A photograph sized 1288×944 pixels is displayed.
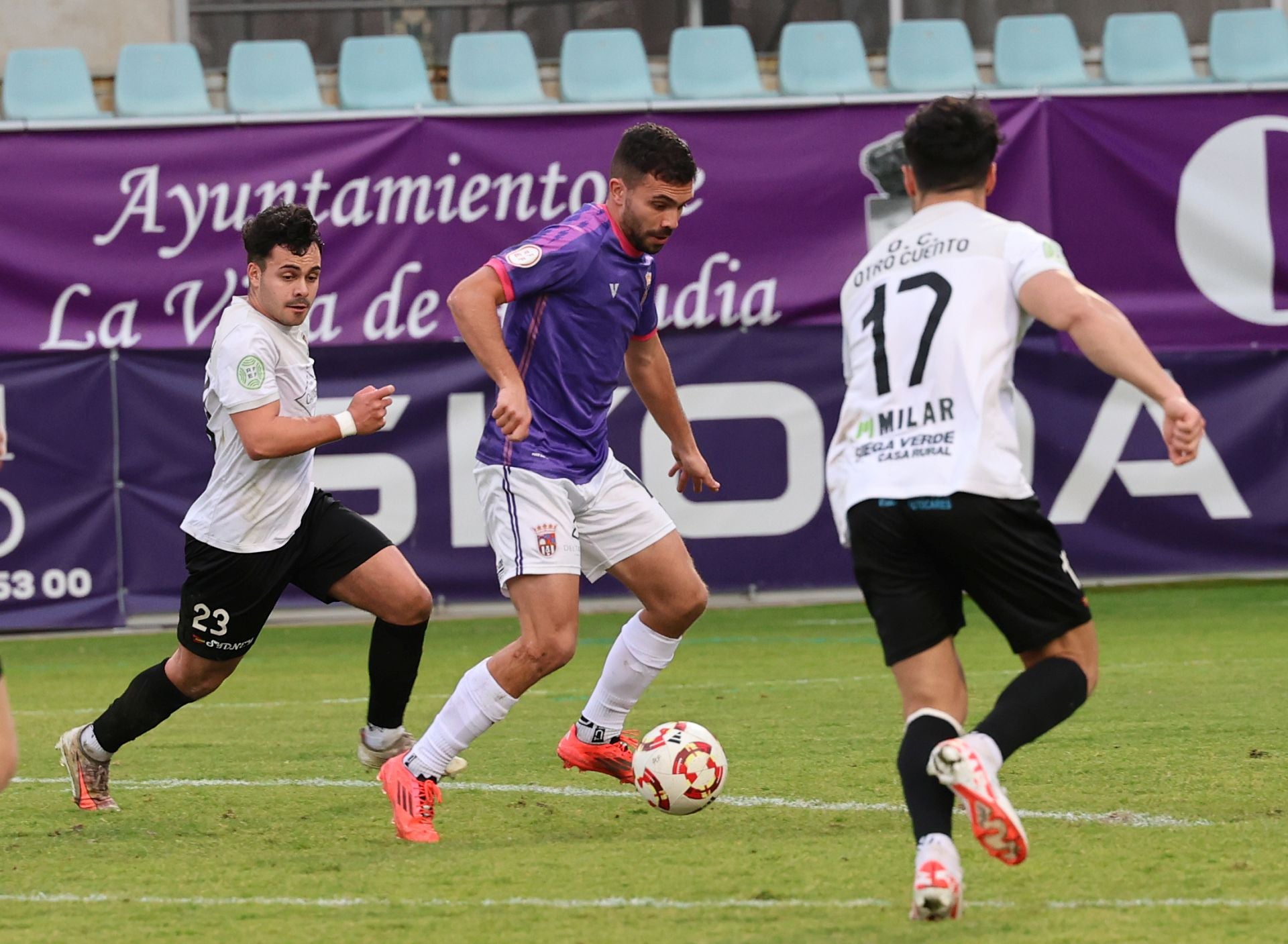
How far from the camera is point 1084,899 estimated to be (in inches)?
→ 162

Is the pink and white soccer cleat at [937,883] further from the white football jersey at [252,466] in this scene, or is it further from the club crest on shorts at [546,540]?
the white football jersey at [252,466]

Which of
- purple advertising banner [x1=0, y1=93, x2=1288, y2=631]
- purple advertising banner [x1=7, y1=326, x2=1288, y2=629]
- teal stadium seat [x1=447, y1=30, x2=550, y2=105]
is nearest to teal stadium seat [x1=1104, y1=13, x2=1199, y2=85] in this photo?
purple advertising banner [x1=0, y1=93, x2=1288, y2=631]

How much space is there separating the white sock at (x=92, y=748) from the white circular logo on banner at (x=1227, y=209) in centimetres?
908

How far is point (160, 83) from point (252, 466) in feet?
26.7

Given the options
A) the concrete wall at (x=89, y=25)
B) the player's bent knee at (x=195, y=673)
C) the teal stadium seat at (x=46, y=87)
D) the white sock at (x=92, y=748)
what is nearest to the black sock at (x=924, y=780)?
the player's bent knee at (x=195, y=673)

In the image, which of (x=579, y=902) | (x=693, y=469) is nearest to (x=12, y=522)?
(x=693, y=469)

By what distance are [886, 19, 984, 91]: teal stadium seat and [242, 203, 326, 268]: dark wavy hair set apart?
8444mm

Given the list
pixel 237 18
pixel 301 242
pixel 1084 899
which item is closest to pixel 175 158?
pixel 237 18

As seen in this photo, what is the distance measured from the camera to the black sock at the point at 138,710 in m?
5.82

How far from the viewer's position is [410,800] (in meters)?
5.25

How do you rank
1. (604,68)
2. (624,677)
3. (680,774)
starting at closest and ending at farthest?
(680,774)
(624,677)
(604,68)

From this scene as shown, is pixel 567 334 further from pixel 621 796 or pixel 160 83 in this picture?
pixel 160 83

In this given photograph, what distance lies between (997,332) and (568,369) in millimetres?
1849

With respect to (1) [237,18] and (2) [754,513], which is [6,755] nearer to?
(2) [754,513]
